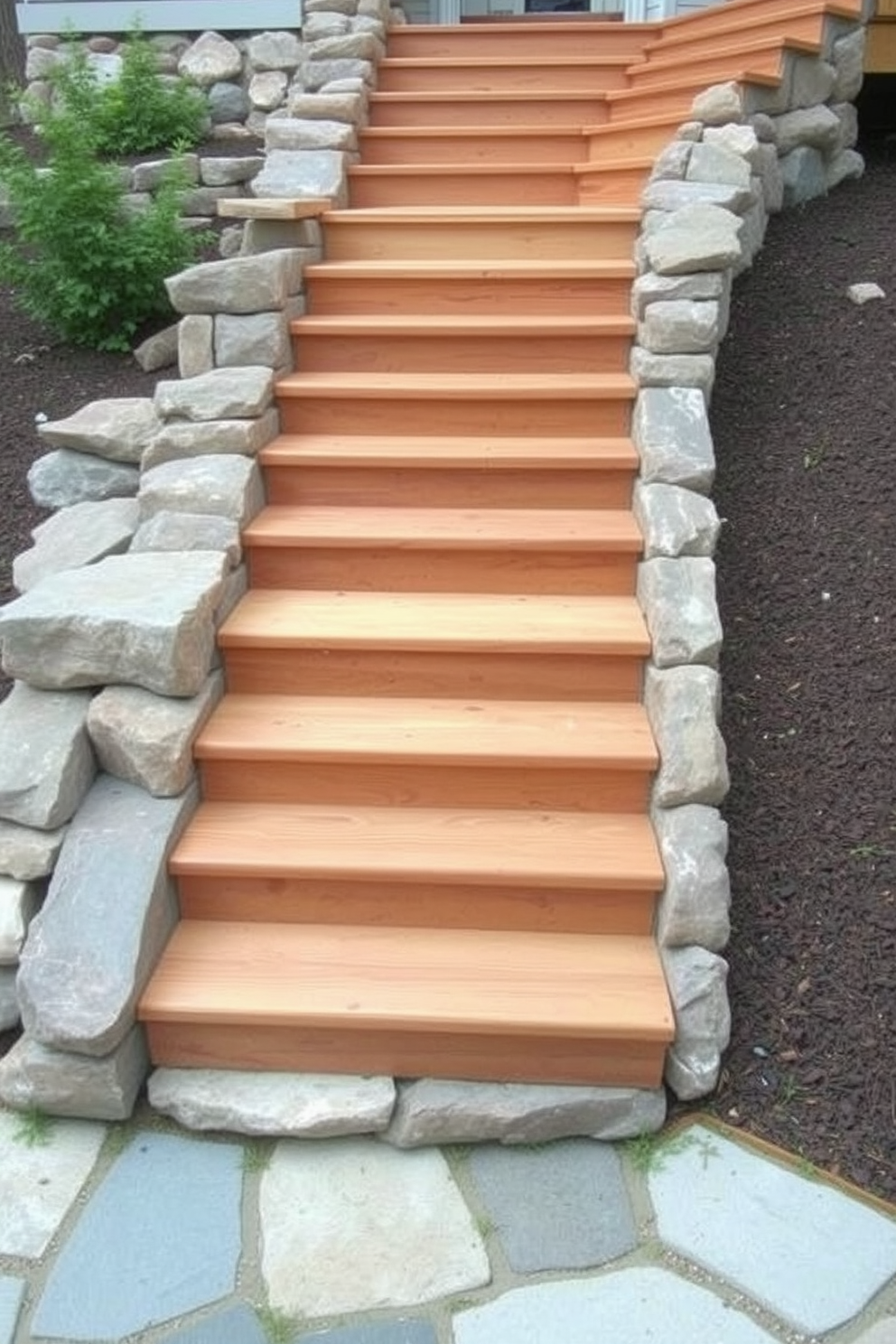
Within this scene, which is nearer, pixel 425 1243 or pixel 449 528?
pixel 425 1243

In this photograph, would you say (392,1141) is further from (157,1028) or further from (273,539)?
(273,539)

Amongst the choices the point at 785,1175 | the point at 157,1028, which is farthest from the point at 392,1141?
the point at 785,1175

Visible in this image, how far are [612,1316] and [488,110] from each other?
16.6 ft

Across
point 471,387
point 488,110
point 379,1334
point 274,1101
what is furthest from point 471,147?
point 379,1334

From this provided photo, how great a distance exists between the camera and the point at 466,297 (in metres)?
4.04

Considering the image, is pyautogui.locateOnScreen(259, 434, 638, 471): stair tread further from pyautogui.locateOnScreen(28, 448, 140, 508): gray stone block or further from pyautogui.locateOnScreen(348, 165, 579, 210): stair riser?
pyautogui.locateOnScreen(348, 165, 579, 210): stair riser

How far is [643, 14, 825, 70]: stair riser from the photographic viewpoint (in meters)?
4.80

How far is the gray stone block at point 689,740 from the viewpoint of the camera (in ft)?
8.20

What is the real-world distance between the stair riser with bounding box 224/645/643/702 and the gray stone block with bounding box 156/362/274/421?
0.90 m

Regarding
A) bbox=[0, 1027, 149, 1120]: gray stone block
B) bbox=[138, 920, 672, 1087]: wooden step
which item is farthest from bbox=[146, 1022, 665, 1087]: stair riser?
bbox=[0, 1027, 149, 1120]: gray stone block

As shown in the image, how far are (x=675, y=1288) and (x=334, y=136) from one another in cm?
449

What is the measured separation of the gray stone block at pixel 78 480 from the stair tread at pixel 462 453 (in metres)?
0.64

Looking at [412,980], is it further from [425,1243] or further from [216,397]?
[216,397]

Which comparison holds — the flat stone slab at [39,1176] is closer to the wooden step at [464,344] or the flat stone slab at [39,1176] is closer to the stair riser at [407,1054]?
the stair riser at [407,1054]
